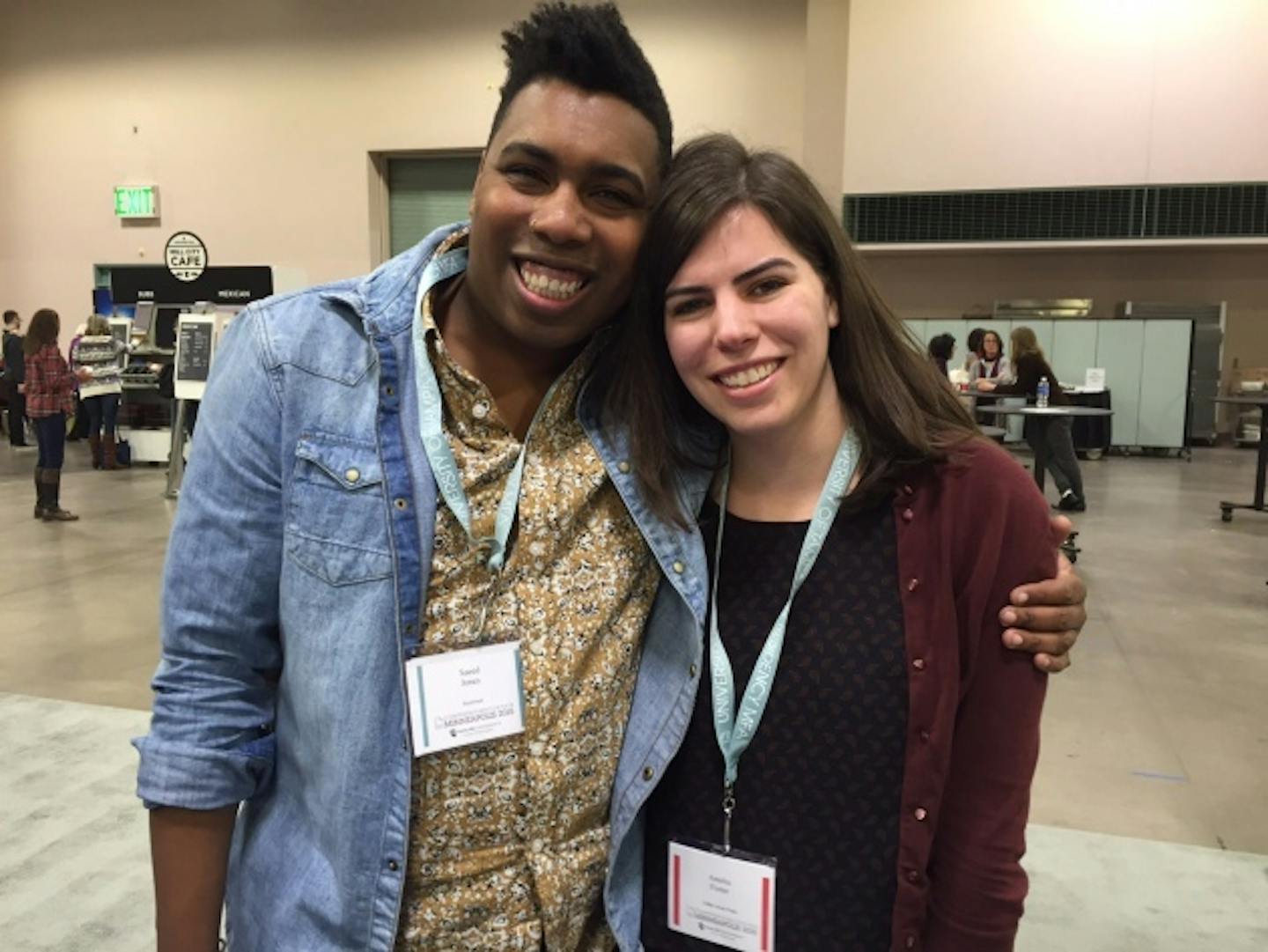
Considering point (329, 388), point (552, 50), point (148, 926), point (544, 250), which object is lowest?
point (148, 926)

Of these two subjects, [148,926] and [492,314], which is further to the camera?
[148,926]

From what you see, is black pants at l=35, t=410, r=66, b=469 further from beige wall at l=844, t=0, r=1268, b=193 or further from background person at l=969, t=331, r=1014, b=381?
beige wall at l=844, t=0, r=1268, b=193

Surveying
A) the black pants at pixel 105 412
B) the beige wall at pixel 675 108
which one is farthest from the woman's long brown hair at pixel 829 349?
the black pants at pixel 105 412

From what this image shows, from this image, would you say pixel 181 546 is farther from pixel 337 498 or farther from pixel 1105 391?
pixel 1105 391

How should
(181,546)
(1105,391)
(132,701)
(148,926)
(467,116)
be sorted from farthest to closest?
(467,116), (1105,391), (132,701), (148,926), (181,546)

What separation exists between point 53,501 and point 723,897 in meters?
7.59

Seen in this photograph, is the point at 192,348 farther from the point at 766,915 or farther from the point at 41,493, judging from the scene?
the point at 766,915

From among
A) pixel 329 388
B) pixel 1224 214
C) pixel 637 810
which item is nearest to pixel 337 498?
pixel 329 388

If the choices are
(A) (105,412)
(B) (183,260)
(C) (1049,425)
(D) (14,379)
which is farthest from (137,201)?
(C) (1049,425)

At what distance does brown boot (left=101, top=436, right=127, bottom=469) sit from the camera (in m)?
9.73

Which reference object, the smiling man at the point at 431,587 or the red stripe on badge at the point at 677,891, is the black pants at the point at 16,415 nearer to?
the smiling man at the point at 431,587

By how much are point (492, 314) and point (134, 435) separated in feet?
33.5

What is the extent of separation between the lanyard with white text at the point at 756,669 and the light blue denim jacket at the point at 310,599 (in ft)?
1.25

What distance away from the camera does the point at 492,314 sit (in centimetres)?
114
